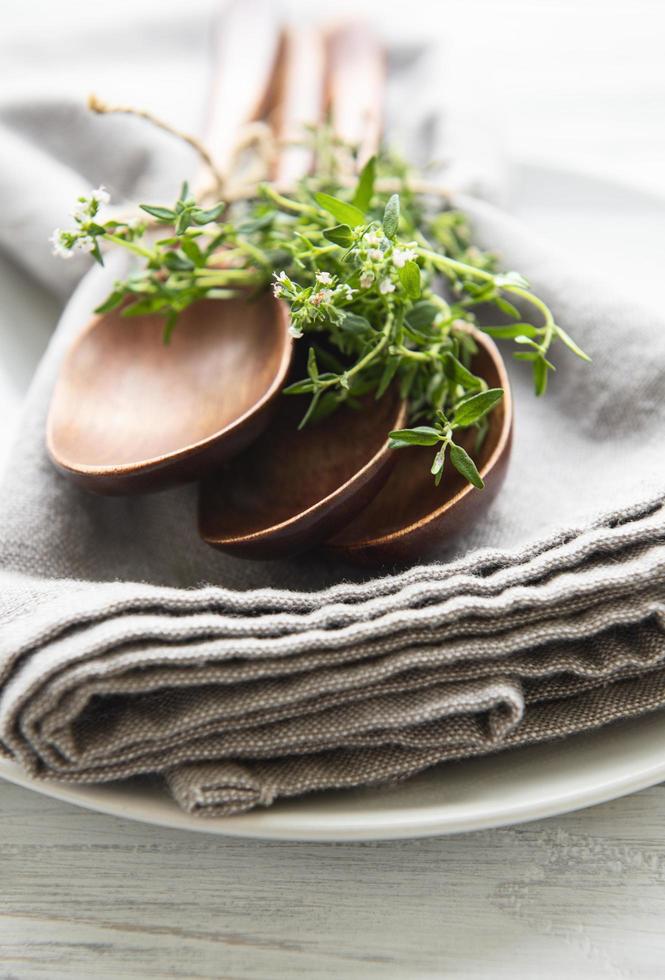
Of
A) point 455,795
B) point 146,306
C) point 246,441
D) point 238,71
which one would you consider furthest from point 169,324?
point 238,71

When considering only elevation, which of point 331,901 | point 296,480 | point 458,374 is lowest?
point 331,901

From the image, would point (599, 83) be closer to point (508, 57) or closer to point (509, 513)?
point (508, 57)

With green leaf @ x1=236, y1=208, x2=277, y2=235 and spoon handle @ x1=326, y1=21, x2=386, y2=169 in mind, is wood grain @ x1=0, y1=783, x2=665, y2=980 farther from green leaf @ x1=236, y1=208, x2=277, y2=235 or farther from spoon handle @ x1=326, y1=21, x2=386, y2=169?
spoon handle @ x1=326, y1=21, x2=386, y2=169

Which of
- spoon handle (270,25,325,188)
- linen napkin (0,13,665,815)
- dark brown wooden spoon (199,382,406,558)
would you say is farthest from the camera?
spoon handle (270,25,325,188)

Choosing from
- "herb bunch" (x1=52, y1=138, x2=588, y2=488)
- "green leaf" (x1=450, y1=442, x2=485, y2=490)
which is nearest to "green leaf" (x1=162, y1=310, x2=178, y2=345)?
"herb bunch" (x1=52, y1=138, x2=588, y2=488)

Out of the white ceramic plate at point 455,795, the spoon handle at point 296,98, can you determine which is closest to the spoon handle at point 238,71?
the spoon handle at point 296,98

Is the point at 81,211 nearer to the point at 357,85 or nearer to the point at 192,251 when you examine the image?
the point at 192,251
